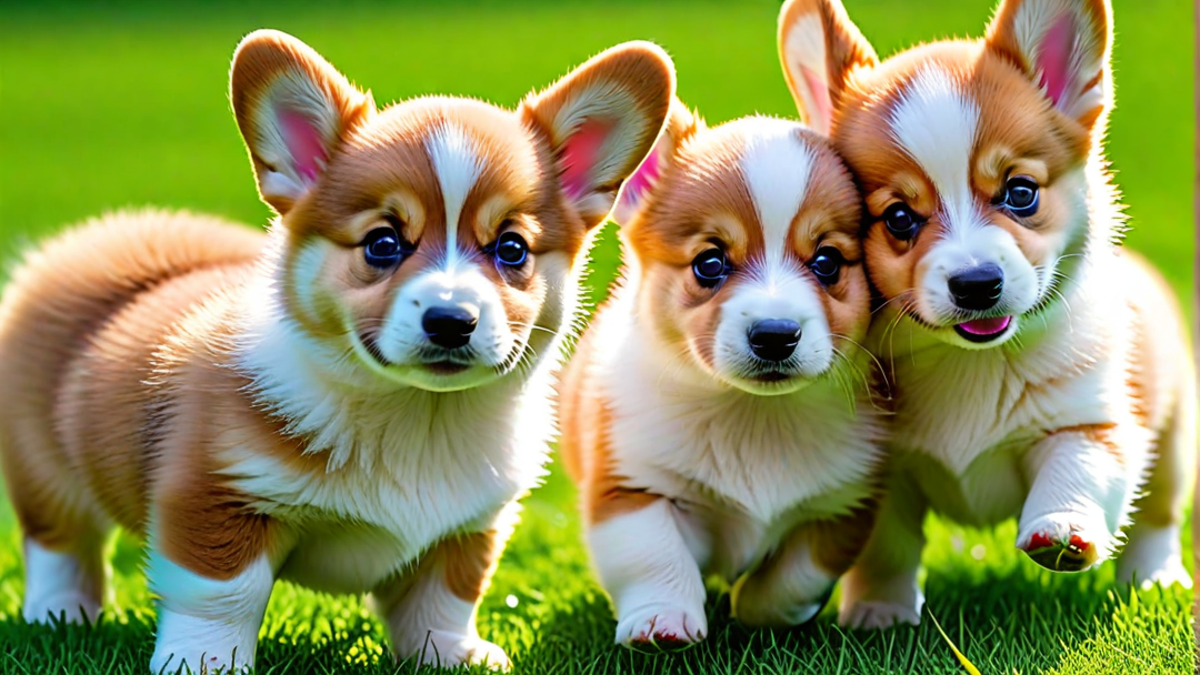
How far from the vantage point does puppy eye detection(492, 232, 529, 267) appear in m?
2.98

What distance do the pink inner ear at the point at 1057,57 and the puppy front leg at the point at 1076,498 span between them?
2.66ft

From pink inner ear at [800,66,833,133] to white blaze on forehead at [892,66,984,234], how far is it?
1.41 feet

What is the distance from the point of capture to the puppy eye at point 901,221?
3.18m

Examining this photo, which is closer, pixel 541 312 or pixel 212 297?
pixel 541 312

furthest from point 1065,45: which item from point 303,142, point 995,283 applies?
point 303,142

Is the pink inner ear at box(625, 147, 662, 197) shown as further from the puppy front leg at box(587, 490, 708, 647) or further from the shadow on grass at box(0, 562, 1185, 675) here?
the shadow on grass at box(0, 562, 1185, 675)

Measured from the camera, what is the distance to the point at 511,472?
326 cm

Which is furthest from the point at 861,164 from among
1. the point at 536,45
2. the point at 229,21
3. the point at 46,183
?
the point at 229,21

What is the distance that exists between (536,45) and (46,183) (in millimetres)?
5049

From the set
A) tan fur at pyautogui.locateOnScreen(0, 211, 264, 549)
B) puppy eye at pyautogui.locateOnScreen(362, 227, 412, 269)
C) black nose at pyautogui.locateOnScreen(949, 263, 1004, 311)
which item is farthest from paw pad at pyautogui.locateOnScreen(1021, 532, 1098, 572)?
tan fur at pyautogui.locateOnScreen(0, 211, 264, 549)

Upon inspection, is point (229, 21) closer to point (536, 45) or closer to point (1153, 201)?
point (536, 45)

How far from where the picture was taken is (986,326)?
10.3ft

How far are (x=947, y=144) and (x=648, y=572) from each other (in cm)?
116

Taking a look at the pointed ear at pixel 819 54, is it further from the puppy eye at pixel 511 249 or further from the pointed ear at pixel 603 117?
the puppy eye at pixel 511 249
